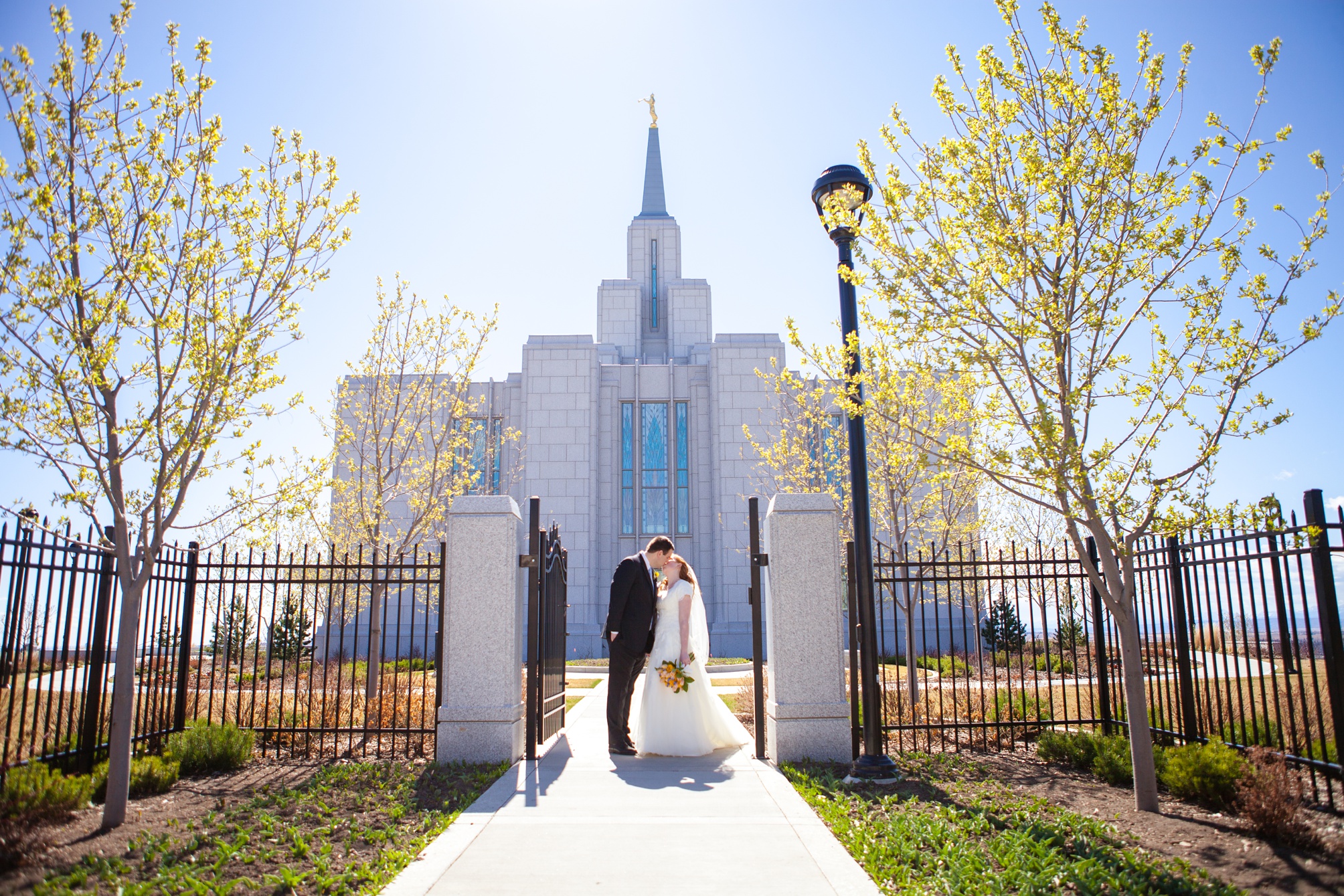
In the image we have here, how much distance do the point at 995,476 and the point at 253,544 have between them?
6154 millimetres

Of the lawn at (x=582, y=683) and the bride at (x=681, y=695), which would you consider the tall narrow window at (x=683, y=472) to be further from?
the bride at (x=681, y=695)

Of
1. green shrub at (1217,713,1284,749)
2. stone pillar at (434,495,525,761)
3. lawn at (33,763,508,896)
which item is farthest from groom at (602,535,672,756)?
green shrub at (1217,713,1284,749)

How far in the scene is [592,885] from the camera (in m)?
4.49

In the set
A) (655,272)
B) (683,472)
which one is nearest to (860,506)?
(683,472)

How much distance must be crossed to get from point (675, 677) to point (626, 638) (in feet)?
2.16

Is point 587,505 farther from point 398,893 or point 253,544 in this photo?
point 398,893

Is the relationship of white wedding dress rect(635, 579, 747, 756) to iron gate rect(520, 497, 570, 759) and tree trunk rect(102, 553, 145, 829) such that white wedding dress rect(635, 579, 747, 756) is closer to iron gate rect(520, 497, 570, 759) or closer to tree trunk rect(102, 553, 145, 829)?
iron gate rect(520, 497, 570, 759)

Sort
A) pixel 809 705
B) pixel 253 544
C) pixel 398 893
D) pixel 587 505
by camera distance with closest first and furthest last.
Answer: pixel 398 893 < pixel 253 544 < pixel 809 705 < pixel 587 505

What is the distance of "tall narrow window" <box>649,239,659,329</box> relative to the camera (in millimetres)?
33750

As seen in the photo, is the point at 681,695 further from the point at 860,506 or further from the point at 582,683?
the point at 582,683

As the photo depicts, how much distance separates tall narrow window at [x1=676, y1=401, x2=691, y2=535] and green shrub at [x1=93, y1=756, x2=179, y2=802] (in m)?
22.5

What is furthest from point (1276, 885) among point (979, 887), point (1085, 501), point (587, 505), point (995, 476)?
point (587, 505)

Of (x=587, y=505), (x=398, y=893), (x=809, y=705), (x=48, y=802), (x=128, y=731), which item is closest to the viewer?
(x=398, y=893)

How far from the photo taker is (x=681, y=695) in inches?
→ 331
